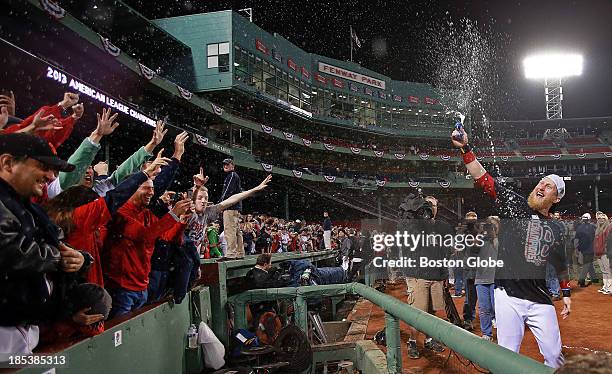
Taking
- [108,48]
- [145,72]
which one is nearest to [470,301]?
[108,48]

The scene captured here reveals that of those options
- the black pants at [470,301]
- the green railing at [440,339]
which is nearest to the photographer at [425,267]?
the black pants at [470,301]

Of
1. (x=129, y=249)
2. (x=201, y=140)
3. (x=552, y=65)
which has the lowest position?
(x=129, y=249)

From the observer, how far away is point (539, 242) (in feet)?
12.1

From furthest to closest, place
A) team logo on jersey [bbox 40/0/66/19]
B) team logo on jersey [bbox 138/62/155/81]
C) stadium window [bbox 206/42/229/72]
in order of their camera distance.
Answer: stadium window [bbox 206/42/229/72], team logo on jersey [bbox 138/62/155/81], team logo on jersey [bbox 40/0/66/19]

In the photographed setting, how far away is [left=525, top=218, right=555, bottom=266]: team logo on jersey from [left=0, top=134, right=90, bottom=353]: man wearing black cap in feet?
10.7

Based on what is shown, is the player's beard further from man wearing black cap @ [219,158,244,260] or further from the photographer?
man wearing black cap @ [219,158,244,260]

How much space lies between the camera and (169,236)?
14.5 feet

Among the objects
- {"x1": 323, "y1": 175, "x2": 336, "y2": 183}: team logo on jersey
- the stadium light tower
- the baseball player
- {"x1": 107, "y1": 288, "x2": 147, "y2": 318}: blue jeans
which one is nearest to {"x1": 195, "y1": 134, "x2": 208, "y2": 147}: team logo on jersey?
{"x1": 323, "y1": 175, "x2": 336, "y2": 183}: team logo on jersey

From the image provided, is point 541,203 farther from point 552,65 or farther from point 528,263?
point 552,65

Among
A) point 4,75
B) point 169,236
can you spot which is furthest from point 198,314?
point 4,75

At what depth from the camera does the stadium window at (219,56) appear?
3048 cm

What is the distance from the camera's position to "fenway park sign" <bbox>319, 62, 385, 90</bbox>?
44219mm

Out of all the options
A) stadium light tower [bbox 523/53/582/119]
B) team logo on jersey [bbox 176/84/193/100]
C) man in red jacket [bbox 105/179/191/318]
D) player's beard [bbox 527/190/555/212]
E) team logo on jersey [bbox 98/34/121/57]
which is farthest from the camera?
stadium light tower [bbox 523/53/582/119]

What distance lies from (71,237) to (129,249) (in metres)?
0.90
